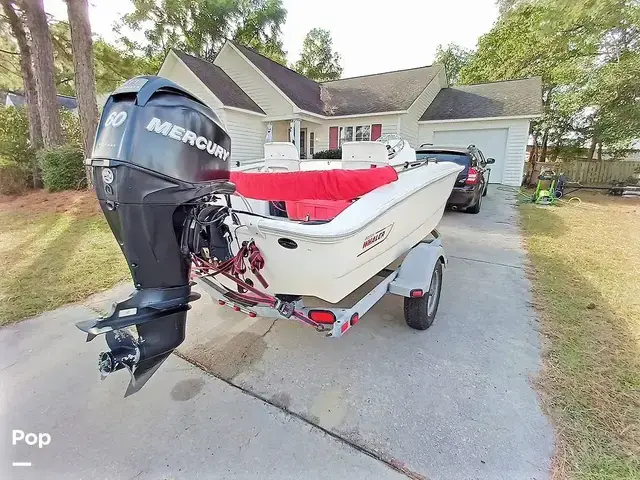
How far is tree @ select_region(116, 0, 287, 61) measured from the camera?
22.1 meters

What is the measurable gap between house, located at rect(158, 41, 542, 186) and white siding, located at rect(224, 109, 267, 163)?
4cm

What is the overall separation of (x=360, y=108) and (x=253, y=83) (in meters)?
4.98

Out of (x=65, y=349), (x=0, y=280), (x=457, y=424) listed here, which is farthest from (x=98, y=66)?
(x=457, y=424)

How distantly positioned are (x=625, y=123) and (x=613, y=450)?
14998 millimetres

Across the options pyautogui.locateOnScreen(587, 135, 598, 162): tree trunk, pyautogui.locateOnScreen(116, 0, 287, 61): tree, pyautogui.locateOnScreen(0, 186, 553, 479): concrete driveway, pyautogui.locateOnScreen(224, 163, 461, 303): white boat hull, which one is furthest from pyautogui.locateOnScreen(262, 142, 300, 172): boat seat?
pyautogui.locateOnScreen(116, 0, 287, 61): tree

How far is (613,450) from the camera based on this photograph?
1.81 m

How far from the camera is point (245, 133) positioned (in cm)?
1442

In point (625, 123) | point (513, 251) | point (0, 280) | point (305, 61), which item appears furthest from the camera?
point (305, 61)

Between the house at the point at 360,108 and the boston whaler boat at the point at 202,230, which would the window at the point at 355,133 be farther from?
the boston whaler boat at the point at 202,230

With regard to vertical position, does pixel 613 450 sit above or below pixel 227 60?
below

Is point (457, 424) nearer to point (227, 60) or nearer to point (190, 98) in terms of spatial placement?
point (190, 98)

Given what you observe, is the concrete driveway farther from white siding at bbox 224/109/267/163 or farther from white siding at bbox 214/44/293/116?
white siding at bbox 214/44/293/116

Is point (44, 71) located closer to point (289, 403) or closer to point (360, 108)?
point (360, 108)

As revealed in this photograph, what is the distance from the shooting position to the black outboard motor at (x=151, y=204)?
148 centimetres
